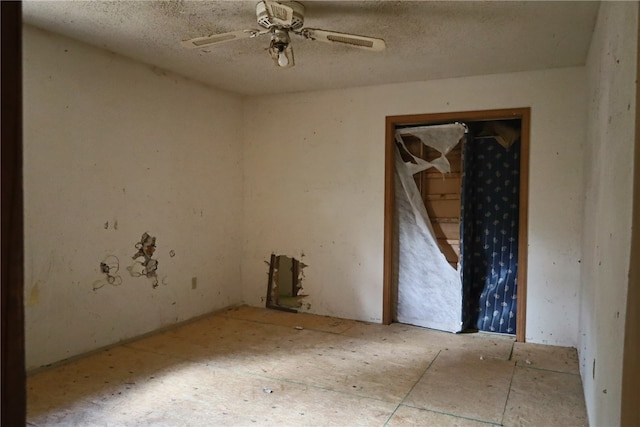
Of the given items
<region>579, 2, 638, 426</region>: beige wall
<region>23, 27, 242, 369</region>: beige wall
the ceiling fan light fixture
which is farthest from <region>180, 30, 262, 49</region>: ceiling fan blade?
<region>579, 2, 638, 426</region>: beige wall

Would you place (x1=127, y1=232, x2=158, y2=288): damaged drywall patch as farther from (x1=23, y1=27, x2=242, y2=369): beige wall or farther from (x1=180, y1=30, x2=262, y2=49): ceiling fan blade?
(x1=180, y1=30, x2=262, y2=49): ceiling fan blade

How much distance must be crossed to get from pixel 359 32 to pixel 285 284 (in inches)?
115

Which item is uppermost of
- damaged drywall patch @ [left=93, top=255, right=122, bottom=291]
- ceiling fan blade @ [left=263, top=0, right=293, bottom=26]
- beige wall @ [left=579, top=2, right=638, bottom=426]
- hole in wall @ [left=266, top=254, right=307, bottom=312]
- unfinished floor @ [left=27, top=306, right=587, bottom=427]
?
ceiling fan blade @ [left=263, top=0, right=293, bottom=26]

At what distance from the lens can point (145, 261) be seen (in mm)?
3879

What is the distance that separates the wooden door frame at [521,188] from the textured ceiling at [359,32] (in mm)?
374

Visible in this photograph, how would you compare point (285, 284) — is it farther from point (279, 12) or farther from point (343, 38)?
point (279, 12)

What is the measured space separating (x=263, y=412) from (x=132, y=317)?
5.97 feet

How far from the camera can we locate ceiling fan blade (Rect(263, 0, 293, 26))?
91.0 inches

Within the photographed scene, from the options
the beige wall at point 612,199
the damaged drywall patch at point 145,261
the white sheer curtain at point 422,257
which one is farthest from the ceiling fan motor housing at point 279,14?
the damaged drywall patch at point 145,261

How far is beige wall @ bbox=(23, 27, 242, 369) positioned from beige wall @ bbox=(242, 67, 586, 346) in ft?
1.50

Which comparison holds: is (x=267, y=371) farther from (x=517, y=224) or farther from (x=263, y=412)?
(x=517, y=224)

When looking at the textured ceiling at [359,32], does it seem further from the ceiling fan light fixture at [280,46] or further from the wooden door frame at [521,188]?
the wooden door frame at [521,188]

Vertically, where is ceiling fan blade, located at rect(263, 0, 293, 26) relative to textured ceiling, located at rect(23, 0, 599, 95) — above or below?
below

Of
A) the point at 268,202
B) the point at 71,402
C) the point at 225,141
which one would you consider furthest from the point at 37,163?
the point at 268,202
